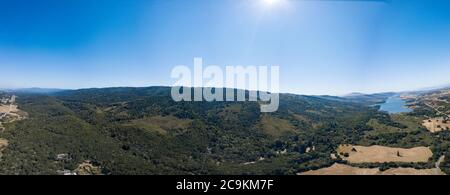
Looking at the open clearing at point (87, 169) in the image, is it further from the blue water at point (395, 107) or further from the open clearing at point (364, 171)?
the blue water at point (395, 107)

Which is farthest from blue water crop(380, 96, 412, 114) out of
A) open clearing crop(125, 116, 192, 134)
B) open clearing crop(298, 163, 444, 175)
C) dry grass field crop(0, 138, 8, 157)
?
dry grass field crop(0, 138, 8, 157)

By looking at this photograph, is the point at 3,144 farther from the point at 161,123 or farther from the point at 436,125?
the point at 436,125

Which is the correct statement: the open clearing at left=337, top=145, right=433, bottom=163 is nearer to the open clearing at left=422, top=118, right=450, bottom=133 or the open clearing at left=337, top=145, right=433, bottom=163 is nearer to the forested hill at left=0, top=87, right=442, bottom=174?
the forested hill at left=0, top=87, right=442, bottom=174

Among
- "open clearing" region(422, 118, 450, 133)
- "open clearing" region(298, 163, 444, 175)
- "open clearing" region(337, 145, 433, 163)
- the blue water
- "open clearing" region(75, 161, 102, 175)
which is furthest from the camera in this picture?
the blue water

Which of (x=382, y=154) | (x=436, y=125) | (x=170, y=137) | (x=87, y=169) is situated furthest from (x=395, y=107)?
(x=87, y=169)

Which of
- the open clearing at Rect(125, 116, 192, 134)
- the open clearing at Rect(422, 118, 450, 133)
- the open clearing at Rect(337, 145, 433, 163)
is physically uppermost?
the open clearing at Rect(422, 118, 450, 133)
